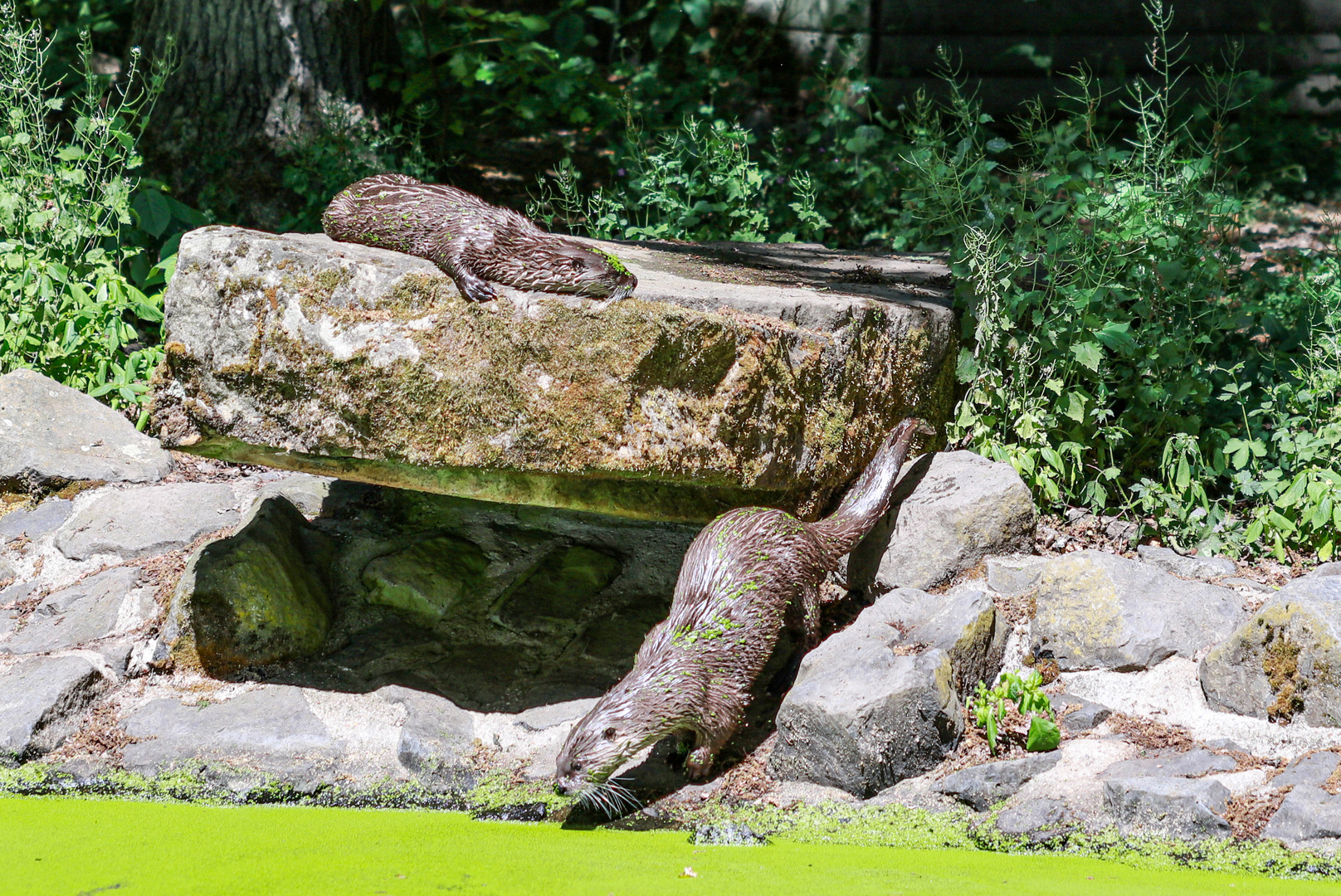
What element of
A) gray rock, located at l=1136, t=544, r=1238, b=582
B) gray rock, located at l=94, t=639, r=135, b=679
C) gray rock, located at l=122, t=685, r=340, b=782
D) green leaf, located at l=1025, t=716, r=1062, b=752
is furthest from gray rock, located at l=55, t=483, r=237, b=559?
gray rock, located at l=1136, t=544, r=1238, b=582

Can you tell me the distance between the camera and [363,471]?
375 cm

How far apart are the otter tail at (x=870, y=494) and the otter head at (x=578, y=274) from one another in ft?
3.79

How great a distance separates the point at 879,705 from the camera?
3295 mm

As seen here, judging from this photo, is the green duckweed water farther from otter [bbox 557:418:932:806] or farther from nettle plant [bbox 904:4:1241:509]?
nettle plant [bbox 904:4:1241:509]

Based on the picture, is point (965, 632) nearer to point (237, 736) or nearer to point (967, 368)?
point (967, 368)

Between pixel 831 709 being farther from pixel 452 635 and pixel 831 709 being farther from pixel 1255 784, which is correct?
pixel 452 635

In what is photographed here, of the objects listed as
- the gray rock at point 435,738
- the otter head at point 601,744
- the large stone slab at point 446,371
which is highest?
the large stone slab at point 446,371

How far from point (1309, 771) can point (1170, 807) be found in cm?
43

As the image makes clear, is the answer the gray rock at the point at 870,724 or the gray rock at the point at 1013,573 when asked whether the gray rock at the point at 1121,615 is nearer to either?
the gray rock at the point at 1013,573

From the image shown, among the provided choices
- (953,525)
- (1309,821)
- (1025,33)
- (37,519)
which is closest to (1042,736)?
(1309,821)

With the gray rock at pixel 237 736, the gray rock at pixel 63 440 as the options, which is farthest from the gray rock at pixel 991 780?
the gray rock at pixel 63 440

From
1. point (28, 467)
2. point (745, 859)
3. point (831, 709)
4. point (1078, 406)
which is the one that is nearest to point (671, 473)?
point (831, 709)

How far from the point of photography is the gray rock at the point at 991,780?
3.21 metres

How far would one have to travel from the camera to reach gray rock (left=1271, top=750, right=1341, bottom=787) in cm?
300
